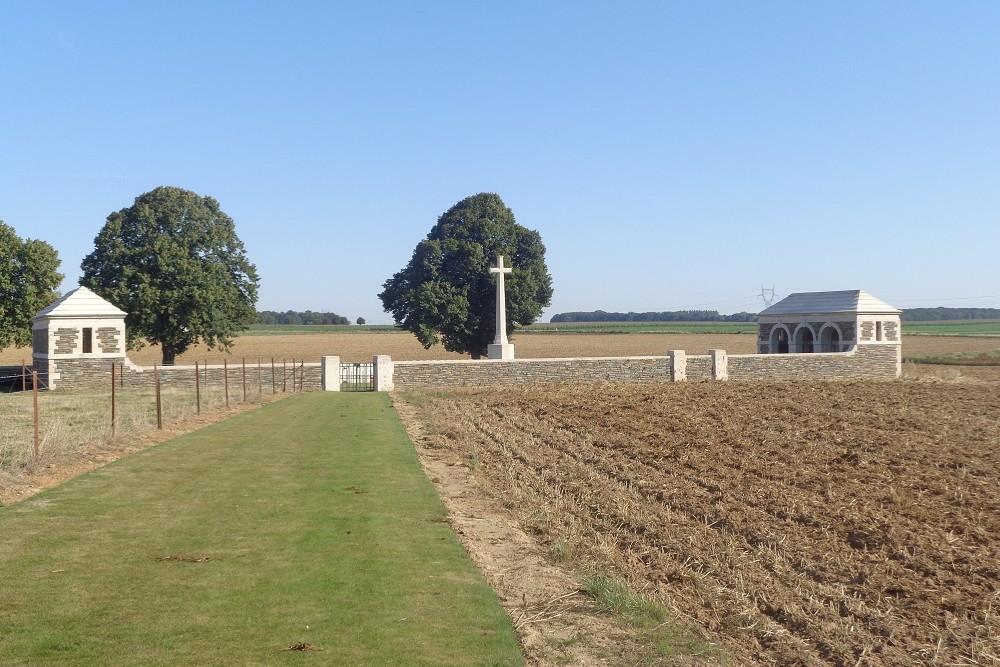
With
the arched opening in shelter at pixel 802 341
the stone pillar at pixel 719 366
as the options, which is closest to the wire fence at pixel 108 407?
the stone pillar at pixel 719 366

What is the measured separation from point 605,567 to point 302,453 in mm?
8907

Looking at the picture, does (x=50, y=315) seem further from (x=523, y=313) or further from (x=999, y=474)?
(x=999, y=474)

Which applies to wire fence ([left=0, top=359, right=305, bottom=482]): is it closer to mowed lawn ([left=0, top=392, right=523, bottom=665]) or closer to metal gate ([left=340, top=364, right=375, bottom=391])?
mowed lawn ([left=0, top=392, right=523, bottom=665])

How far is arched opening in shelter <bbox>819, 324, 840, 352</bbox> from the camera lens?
Result: 48.0 m

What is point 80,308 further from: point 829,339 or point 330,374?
point 829,339

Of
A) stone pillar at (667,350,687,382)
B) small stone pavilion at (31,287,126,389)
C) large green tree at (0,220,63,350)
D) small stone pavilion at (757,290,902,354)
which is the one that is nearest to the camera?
small stone pavilion at (31,287,126,389)

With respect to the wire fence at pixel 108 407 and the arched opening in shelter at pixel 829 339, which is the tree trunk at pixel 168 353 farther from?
the arched opening in shelter at pixel 829 339

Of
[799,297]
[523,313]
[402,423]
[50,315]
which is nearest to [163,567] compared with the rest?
[402,423]

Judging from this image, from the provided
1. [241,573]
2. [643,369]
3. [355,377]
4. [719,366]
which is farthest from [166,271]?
[241,573]

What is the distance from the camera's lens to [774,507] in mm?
12414

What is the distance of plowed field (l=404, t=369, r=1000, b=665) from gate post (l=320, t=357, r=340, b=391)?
44.4 ft

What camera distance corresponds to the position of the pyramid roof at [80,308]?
36375 mm

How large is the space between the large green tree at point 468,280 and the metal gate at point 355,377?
28.8 feet

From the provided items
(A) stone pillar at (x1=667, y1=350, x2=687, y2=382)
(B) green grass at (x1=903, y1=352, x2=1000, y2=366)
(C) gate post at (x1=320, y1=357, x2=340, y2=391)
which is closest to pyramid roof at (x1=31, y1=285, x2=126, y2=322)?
(C) gate post at (x1=320, y1=357, x2=340, y2=391)
